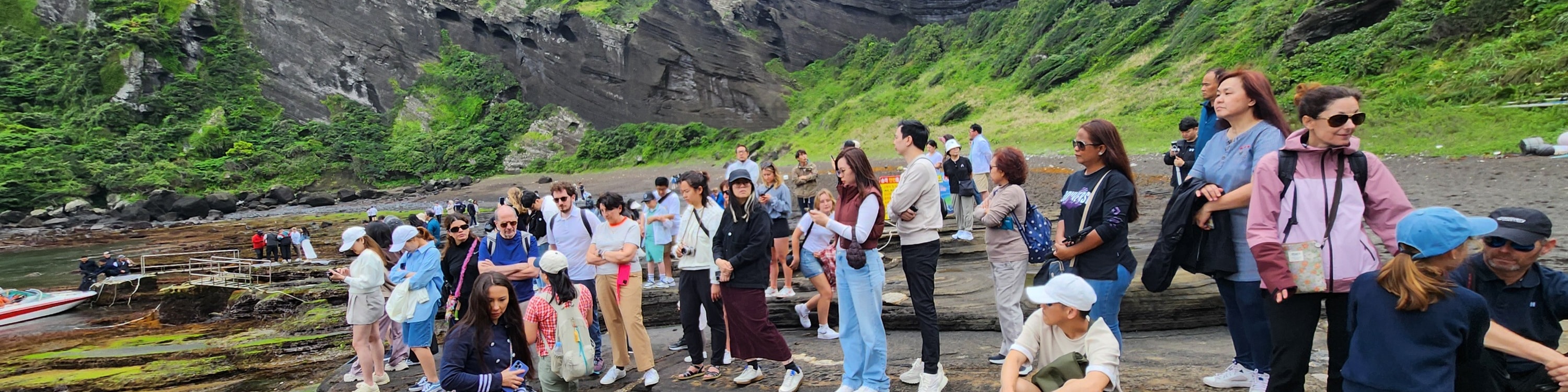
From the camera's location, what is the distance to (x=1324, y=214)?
299 cm

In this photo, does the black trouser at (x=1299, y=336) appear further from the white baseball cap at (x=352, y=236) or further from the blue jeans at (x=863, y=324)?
the white baseball cap at (x=352, y=236)

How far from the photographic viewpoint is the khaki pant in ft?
18.9

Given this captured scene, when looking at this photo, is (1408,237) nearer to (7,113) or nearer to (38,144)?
(38,144)

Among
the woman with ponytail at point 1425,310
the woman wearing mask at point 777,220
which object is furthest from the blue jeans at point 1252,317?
the woman wearing mask at point 777,220

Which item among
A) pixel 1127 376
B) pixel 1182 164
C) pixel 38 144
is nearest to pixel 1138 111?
pixel 1182 164

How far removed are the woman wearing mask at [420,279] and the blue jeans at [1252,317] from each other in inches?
214

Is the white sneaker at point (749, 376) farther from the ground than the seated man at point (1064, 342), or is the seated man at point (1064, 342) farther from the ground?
the seated man at point (1064, 342)

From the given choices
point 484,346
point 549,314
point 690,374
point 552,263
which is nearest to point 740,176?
point 552,263

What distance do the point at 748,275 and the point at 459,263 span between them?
8.76 feet

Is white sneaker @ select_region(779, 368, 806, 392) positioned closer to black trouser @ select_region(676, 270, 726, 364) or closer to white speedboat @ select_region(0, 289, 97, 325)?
black trouser @ select_region(676, 270, 726, 364)

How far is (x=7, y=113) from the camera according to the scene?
5466 centimetres

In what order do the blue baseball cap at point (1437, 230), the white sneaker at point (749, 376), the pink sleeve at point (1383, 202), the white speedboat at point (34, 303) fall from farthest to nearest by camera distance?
1. the white speedboat at point (34, 303)
2. the white sneaker at point (749, 376)
3. the pink sleeve at point (1383, 202)
4. the blue baseball cap at point (1437, 230)

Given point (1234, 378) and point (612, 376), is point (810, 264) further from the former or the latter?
point (1234, 378)

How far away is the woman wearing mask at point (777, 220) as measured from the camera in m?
7.23
